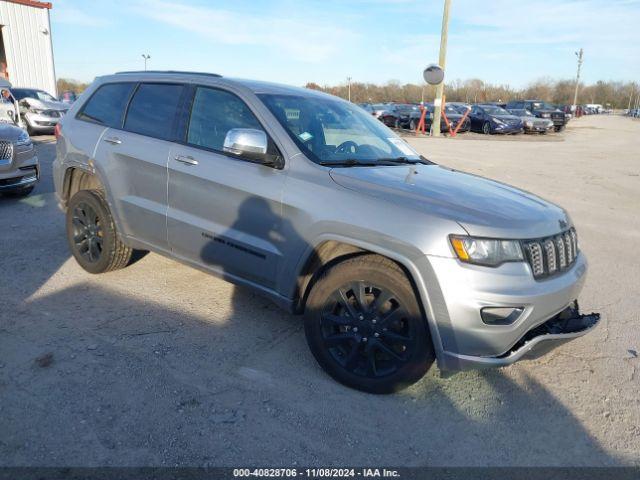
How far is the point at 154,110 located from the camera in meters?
4.19

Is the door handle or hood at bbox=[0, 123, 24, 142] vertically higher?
the door handle

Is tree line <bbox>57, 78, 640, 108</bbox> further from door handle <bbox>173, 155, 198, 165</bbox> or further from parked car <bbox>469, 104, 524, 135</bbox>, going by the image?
door handle <bbox>173, 155, 198, 165</bbox>

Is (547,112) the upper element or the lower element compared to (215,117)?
upper

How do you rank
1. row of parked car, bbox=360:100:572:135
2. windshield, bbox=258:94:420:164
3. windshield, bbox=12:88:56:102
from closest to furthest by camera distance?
windshield, bbox=258:94:420:164 → windshield, bbox=12:88:56:102 → row of parked car, bbox=360:100:572:135

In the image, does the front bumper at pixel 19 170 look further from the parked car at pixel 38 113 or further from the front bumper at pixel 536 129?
the front bumper at pixel 536 129

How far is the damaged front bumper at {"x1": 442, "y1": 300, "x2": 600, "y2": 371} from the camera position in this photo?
9.02ft

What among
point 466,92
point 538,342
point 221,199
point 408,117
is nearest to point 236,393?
point 221,199

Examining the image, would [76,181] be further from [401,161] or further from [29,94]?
[29,94]

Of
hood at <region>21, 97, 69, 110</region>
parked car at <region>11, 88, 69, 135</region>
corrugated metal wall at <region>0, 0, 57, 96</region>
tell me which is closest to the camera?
parked car at <region>11, 88, 69, 135</region>

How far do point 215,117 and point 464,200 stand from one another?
1.94 metres

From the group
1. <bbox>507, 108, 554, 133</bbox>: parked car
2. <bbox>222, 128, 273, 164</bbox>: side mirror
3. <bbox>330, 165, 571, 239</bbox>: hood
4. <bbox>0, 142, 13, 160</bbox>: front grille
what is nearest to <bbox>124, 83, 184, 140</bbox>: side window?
<bbox>222, 128, 273, 164</bbox>: side mirror

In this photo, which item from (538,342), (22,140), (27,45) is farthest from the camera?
(27,45)

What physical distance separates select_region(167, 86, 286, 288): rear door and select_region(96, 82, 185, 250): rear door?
0.48ft

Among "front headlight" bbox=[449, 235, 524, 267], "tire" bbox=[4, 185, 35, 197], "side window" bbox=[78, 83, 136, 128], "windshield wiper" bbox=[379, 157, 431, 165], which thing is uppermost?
"side window" bbox=[78, 83, 136, 128]
